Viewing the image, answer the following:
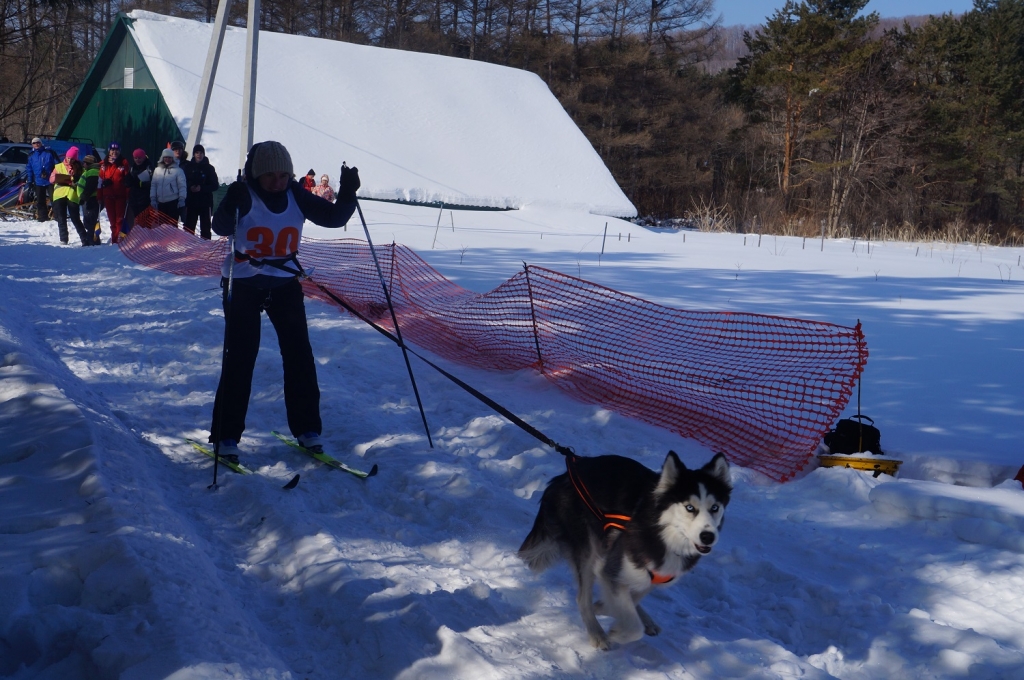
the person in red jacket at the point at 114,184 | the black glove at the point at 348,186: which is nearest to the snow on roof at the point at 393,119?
the person in red jacket at the point at 114,184

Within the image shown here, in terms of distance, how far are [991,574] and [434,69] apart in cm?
2940

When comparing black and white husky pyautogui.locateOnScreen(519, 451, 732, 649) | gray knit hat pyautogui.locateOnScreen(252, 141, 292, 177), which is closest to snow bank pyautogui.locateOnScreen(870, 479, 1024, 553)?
black and white husky pyautogui.locateOnScreen(519, 451, 732, 649)

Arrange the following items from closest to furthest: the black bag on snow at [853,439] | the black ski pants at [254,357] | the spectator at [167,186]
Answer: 1. the black ski pants at [254,357]
2. the black bag on snow at [853,439]
3. the spectator at [167,186]

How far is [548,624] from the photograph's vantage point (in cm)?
357

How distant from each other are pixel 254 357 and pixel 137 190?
11.5 metres

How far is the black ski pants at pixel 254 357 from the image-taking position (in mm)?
5082

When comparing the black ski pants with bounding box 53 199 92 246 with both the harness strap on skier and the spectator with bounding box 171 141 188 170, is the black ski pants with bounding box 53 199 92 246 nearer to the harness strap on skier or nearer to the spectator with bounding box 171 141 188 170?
the spectator with bounding box 171 141 188 170

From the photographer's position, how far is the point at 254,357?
17.0ft

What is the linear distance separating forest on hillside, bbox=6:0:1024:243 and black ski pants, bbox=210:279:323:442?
29393 mm

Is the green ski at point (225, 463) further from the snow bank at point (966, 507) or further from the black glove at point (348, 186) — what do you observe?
the snow bank at point (966, 507)

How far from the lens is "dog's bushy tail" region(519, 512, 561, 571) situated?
12.2ft

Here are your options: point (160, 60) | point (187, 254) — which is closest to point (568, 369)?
point (187, 254)

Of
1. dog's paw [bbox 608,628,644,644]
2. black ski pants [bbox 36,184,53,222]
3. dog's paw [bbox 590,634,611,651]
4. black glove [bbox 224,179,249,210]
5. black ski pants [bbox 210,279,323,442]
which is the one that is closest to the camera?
dog's paw [bbox 608,628,644,644]

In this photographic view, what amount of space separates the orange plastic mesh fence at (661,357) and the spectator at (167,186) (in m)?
5.19
